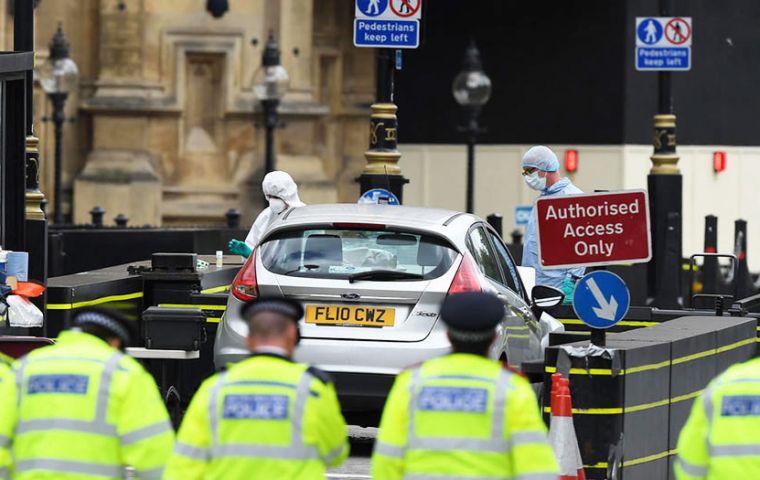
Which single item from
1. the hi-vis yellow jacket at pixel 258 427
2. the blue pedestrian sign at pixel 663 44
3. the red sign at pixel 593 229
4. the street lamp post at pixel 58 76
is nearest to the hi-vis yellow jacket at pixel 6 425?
the hi-vis yellow jacket at pixel 258 427

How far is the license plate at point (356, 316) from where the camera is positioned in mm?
12711

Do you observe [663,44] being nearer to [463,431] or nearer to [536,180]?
[536,180]

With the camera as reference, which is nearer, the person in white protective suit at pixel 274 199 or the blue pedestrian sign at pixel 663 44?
the person in white protective suit at pixel 274 199

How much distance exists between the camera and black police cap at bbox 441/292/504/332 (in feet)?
24.1

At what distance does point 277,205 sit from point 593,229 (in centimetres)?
427

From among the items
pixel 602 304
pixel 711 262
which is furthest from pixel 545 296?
pixel 711 262

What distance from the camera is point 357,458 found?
1365 centimetres

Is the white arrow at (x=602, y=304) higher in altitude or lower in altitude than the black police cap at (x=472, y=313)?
lower

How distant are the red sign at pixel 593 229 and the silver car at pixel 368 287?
458 millimetres

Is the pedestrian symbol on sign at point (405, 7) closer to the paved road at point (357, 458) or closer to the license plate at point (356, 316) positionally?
the paved road at point (357, 458)

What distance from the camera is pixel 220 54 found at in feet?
116

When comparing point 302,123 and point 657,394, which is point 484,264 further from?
point 302,123

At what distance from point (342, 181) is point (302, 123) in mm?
1551

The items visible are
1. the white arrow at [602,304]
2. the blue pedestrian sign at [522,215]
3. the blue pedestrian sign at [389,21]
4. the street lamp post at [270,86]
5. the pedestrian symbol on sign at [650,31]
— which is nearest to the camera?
the white arrow at [602,304]
